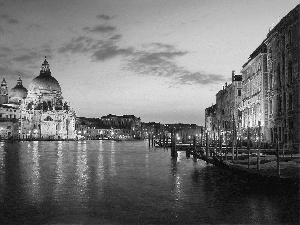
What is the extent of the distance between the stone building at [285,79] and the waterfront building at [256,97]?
1080 mm

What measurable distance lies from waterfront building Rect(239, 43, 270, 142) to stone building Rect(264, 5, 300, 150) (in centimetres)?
108

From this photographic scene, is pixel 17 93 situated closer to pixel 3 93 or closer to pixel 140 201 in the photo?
pixel 3 93

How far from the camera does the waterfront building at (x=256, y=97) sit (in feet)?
131

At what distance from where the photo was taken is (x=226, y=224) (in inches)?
419

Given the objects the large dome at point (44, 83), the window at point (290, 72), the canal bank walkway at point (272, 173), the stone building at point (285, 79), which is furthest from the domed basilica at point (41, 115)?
the canal bank walkway at point (272, 173)

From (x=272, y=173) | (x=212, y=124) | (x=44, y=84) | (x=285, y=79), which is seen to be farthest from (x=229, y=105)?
(x=44, y=84)

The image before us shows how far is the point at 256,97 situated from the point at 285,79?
31.5 ft

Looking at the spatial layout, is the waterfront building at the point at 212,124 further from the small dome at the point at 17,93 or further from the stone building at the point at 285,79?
the small dome at the point at 17,93

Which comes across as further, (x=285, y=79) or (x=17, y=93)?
(x=17, y=93)

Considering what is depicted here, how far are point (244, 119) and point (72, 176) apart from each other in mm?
33004

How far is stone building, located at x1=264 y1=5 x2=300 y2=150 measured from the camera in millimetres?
31281

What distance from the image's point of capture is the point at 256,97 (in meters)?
43.3

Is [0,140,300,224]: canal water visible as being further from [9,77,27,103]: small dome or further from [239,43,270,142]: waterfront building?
[9,77,27,103]: small dome

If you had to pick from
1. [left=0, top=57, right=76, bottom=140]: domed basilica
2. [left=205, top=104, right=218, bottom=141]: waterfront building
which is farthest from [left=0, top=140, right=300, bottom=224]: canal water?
[left=0, top=57, right=76, bottom=140]: domed basilica
